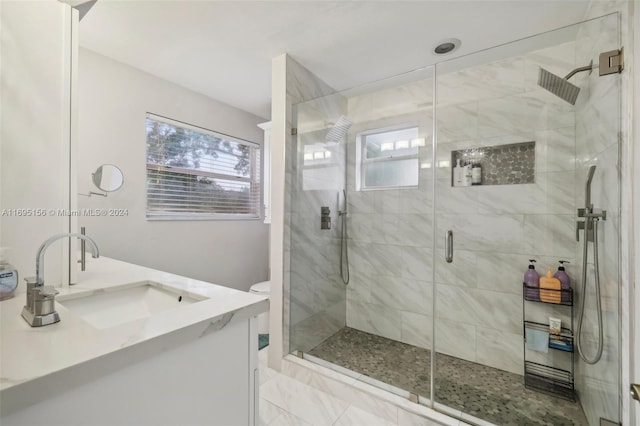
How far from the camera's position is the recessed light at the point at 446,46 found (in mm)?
1890

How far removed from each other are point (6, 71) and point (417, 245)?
8.44 feet

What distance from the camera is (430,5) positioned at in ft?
5.13

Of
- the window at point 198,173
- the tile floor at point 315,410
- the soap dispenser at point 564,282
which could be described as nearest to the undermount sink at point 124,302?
the tile floor at point 315,410

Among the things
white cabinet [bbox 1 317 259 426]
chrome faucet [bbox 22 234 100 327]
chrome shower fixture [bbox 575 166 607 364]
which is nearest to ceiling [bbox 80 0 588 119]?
chrome shower fixture [bbox 575 166 607 364]

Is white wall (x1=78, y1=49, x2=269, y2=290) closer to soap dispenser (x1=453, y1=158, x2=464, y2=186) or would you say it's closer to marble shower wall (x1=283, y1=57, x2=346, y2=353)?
marble shower wall (x1=283, y1=57, x2=346, y2=353)

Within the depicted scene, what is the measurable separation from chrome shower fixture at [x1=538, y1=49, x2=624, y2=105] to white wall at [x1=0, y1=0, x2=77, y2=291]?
7.77ft

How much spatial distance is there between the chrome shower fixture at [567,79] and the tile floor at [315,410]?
191 cm

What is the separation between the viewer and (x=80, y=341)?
0.67m

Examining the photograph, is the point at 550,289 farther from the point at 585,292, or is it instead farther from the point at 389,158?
the point at 389,158

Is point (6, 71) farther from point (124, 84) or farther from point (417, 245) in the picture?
point (417, 245)

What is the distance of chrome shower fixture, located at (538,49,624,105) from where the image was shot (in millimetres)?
1237

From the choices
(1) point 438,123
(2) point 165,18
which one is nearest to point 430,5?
(1) point 438,123

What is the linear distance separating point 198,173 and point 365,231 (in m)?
1.78

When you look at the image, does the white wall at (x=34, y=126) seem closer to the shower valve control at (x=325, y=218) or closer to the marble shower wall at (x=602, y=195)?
the shower valve control at (x=325, y=218)
